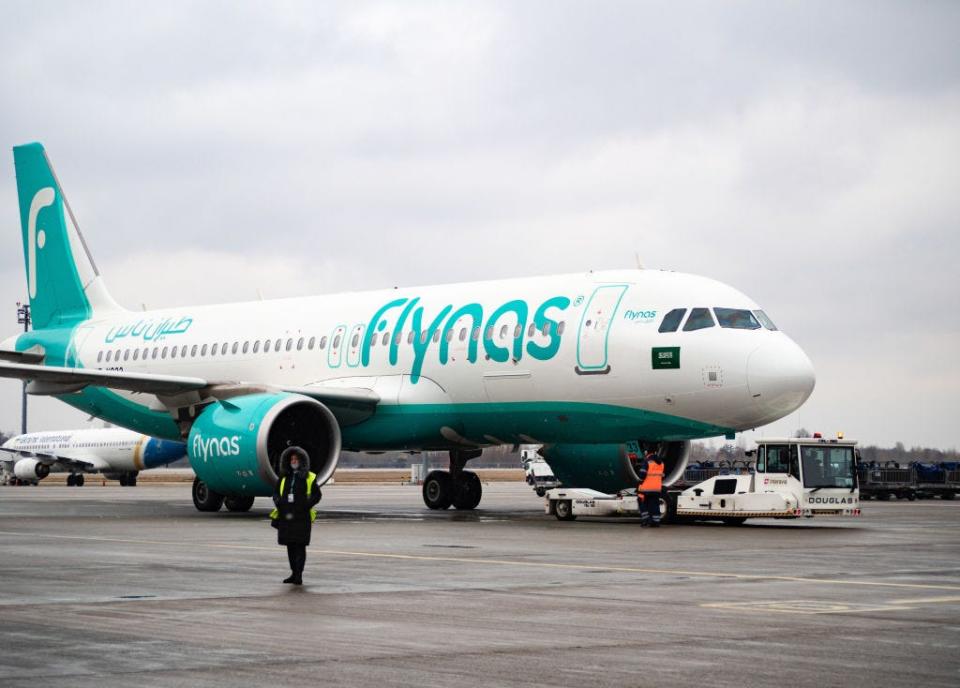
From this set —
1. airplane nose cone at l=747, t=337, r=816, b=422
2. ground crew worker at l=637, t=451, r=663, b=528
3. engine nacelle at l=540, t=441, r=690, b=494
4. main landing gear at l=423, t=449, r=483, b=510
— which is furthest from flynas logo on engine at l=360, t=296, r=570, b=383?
airplane nose cone at l=747, t=337, r=816, b=422

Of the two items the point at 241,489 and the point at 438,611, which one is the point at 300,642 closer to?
the point at 438,611

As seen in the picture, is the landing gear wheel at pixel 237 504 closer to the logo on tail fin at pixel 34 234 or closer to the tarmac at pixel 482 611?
the tarmac at pixel 482 611

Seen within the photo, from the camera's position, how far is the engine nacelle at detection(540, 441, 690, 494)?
29.0 metres

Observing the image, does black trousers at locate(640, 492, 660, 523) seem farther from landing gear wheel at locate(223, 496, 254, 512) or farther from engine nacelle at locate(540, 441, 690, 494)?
landing gear wheel at locate(223, 496, 254, 512)

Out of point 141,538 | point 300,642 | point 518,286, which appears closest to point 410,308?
point 518,286

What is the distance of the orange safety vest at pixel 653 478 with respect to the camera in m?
25.4

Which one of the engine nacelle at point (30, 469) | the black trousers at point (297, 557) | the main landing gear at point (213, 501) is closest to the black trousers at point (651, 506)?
the main landing gear at point (213, 501)

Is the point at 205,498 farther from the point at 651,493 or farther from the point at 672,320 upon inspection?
the point at 672,320

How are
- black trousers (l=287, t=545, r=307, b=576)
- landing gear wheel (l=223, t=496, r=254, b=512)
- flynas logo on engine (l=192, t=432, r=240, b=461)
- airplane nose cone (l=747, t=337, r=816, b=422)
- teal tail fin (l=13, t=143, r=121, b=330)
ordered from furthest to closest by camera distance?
teal tail fin (l=13, t=143, r=121, b=330) < landing gear wheel (l=223, t=496, r=254, b=512) < flynas logo on engine (l=192, t=432, r=240, b=461) < airplane nose cone (l=747, t=337, r=816, b=422) < black trousers (l=287, t=545, r=307, b=576)

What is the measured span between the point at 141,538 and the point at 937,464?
43.1 m

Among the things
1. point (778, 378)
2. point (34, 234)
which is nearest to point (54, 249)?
point (34, 234)

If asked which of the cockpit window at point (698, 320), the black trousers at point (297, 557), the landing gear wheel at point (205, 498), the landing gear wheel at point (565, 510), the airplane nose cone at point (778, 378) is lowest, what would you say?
the black trousers at point (297, 557)

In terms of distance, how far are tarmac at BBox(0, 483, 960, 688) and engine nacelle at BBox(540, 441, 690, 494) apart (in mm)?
6426

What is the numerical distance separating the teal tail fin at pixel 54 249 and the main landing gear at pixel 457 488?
1239cm
